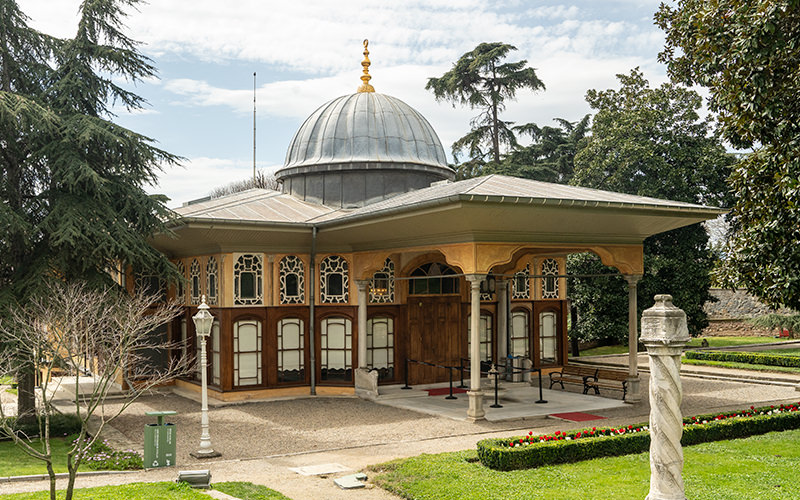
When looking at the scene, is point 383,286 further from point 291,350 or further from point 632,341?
point 632,341

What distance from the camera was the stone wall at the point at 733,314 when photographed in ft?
129

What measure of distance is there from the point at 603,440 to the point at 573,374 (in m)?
8.15

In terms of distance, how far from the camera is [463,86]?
35.7 metres

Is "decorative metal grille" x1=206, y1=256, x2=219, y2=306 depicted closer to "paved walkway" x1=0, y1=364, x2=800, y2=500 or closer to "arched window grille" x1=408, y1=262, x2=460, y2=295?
"paved walkway" x1=0, y1=364, x2=800, y2=500

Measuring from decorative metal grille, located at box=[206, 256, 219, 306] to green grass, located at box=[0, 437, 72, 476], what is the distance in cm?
558

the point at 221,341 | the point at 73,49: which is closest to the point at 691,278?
the point at 221,341

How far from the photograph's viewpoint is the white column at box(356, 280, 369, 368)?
1875cm

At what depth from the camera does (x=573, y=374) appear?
64.6 ft

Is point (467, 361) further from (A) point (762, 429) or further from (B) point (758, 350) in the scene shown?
(B) point (758, 350)

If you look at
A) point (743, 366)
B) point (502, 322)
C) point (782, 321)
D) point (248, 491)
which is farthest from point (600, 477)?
point (782, 321)

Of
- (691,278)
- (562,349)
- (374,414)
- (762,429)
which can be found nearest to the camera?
(762,429)

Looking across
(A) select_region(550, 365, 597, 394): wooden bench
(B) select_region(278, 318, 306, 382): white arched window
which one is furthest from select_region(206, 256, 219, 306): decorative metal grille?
(A) select_region(550, 365, 597, 394): wooden bench

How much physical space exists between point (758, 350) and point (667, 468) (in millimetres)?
26587

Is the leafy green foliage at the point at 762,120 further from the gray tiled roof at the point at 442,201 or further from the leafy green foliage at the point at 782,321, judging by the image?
the leafy green foliage at the point at 782,321
